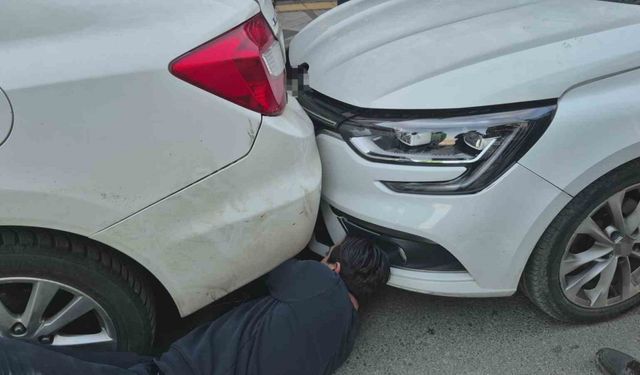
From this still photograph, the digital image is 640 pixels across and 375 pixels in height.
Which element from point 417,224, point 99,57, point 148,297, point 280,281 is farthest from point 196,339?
point 99,57

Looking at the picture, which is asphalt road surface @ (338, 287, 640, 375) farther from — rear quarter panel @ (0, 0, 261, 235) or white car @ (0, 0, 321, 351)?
rear quarter panel @ (0, 0, 261, 235)

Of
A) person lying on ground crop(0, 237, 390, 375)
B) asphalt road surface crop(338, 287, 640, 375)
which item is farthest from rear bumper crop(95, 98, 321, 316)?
asphalt road surface crop(338, 287, 640, 375)

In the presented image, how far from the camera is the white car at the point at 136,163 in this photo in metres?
1.55

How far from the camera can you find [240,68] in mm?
1737

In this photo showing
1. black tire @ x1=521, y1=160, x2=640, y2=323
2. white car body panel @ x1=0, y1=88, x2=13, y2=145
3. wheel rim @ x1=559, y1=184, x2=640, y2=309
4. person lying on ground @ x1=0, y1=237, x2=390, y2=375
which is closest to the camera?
white car body panel @ x1=0, y1=88, x2=13, y2=145

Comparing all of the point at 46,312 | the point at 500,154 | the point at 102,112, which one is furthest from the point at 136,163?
the point at 500,154

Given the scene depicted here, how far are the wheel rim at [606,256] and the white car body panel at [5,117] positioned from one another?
1.83m

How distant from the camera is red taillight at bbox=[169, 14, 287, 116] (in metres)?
1.66

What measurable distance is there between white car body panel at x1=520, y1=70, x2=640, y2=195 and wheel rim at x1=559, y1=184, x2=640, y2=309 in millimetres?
208

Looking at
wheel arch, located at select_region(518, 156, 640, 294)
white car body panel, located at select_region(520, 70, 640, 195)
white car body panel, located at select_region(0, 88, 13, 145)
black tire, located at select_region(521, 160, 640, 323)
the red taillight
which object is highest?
white car body panel, located at select_region(0, 88, 13, 145)

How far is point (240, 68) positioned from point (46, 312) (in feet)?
3.23

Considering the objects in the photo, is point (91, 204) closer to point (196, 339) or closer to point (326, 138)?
point (196, 339)

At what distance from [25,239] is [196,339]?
655 mm

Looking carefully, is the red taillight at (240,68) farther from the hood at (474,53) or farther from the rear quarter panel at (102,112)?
the hood at (474,53)
